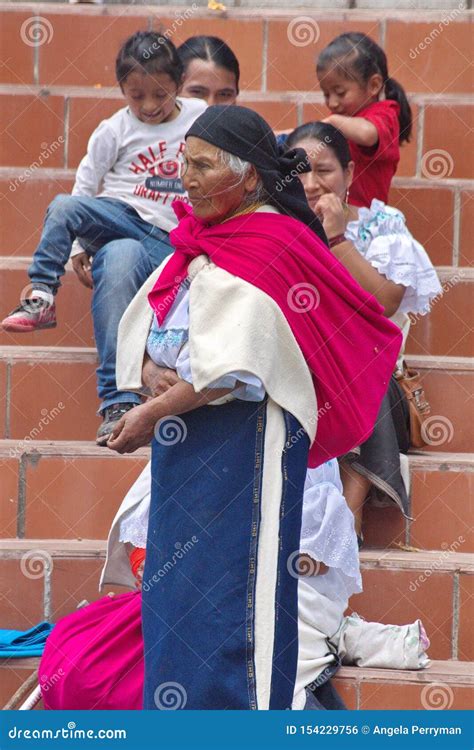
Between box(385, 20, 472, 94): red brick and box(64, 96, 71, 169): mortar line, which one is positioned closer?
box(64, 96, 71, 169): mortar line

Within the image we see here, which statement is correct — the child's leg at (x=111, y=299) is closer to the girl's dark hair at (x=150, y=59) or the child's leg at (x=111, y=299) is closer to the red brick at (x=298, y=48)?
the girl's dark hair at (x=150, y=59)

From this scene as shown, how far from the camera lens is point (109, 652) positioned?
4043mm

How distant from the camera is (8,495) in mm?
5000

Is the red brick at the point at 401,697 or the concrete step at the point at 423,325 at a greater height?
the concrete step at the point at 423,325

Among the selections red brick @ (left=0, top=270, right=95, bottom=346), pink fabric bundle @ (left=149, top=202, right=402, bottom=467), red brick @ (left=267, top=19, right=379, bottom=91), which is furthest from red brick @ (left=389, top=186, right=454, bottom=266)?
pink fabric bundle @ (left=149, top=202, right=402, bottom=467)

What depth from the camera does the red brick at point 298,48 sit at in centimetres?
684

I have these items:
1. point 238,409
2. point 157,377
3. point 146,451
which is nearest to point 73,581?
point 146,451

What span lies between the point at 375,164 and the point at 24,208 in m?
1.64

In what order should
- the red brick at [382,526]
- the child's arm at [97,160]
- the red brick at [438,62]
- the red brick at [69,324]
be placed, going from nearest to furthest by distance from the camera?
1. the red brick at [382,526]
2. the child's arm at [97,160]
3. the red brick at [69,324]
4. the red brick at [438,62]

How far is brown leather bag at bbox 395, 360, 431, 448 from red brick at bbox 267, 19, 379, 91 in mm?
2240

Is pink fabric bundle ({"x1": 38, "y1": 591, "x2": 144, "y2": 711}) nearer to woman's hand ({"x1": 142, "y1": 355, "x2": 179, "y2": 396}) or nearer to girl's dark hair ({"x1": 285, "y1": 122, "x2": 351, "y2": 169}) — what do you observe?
woman's hand ({"x1": 142, "y1": 355, "x2": 179, "y2": 396})

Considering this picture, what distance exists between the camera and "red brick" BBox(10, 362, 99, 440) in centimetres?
534

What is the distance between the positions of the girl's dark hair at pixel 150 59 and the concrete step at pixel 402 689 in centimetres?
234

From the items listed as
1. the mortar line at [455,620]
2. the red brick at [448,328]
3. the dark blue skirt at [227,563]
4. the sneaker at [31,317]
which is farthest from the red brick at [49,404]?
the dark blue skirt at [227,563]
